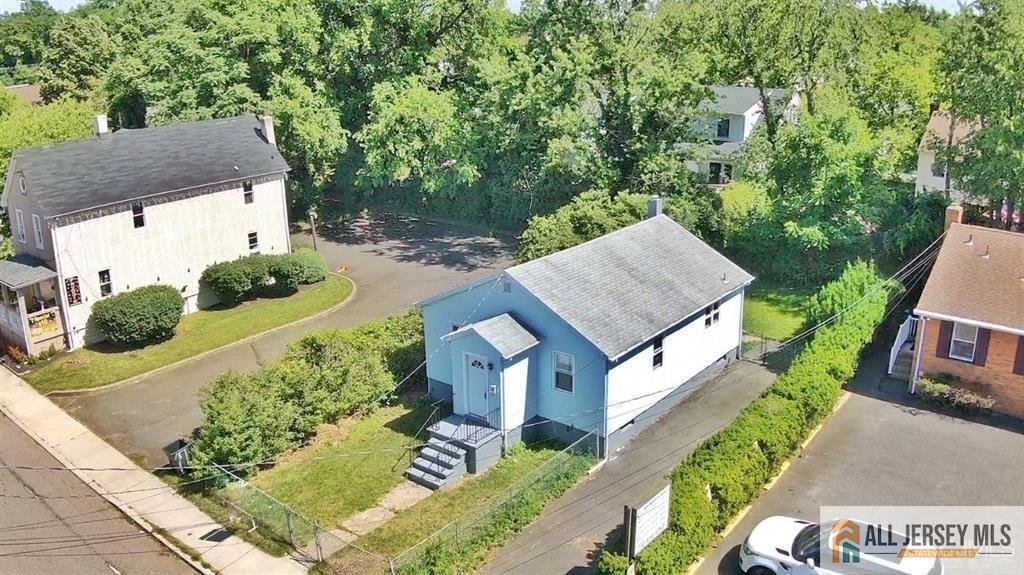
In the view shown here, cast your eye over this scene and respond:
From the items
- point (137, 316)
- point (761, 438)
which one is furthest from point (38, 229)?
point (761, 438)

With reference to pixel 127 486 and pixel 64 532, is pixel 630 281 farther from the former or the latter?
pixel 64 532

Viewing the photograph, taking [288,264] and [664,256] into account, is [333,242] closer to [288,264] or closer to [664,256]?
[288,264]

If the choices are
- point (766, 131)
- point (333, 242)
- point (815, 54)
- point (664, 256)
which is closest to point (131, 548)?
point (664, 256)

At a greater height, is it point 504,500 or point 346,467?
point 504,500

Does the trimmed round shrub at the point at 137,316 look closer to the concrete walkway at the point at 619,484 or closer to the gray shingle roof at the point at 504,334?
the gray shingle roof at the point at 504,334

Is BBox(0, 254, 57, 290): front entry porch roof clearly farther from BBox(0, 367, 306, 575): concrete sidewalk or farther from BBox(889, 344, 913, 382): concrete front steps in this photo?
BBox(889, 344, 913, 382): concrete front steps

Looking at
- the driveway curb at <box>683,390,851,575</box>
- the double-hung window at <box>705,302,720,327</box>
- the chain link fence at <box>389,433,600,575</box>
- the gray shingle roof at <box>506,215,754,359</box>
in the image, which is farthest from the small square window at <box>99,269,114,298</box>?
the driveway curb at <box>683,390,851,575</box>
